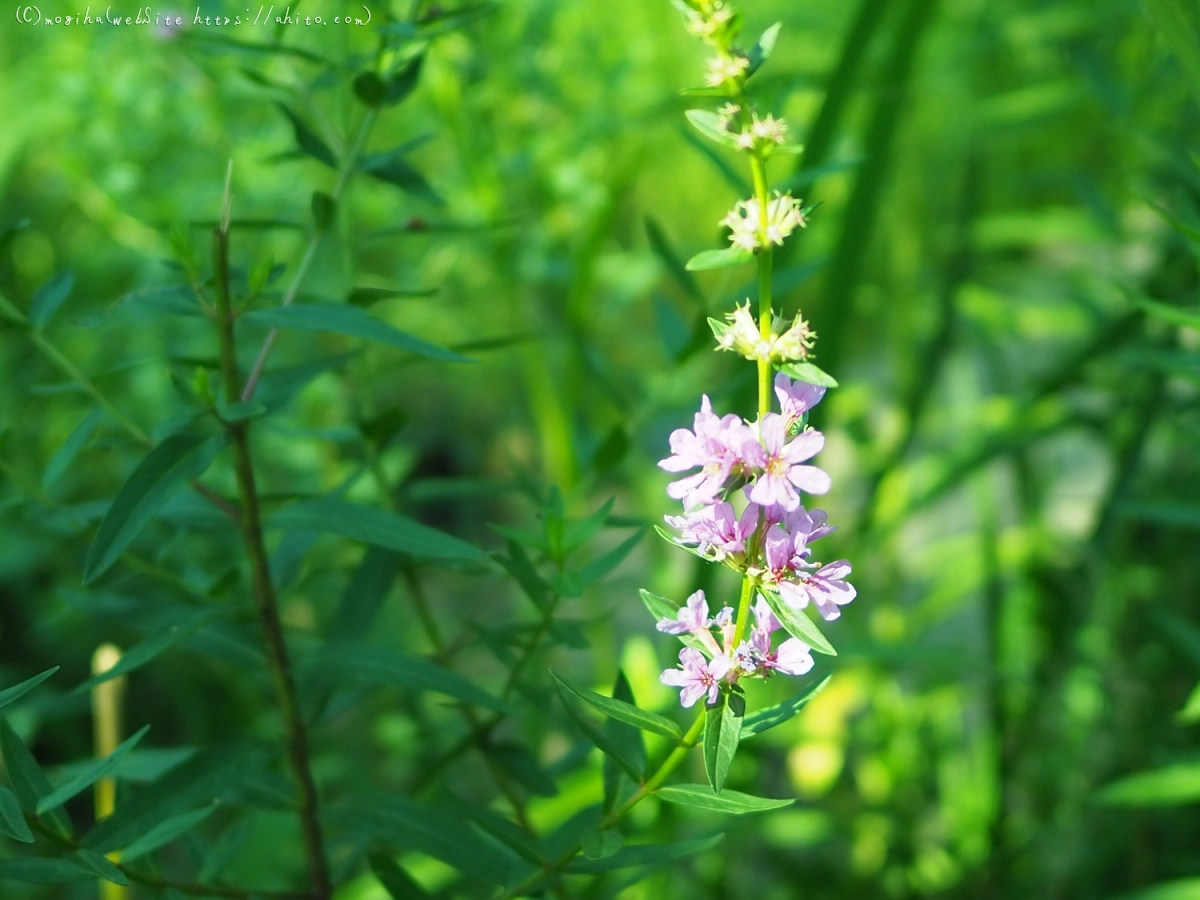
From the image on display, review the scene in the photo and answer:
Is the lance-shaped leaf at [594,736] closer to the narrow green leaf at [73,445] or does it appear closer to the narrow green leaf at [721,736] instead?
the narrow green leaf at [721,736]

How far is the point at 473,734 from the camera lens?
455 millimetres

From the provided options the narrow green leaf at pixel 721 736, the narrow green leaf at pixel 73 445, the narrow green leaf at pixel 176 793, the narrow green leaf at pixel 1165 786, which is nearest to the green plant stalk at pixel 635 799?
the narrow green leaf at pixel 721 736

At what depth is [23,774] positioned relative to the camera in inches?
12.9

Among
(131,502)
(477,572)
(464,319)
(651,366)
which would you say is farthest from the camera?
(651,366)

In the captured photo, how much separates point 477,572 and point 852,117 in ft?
3.42

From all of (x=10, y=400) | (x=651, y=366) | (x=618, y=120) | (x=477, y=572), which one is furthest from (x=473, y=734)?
(x=651, y=366)

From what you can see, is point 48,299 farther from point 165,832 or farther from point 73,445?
point 165,832

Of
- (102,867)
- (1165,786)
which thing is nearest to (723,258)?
(102,867)

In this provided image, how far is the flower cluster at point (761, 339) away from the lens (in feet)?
0.89

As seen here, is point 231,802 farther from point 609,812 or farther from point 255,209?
point 255,209

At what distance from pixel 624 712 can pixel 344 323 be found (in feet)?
0.48

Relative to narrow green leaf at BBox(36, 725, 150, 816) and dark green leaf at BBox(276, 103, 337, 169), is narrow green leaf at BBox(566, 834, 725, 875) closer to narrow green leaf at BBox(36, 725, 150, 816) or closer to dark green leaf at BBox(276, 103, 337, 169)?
narrow green leaf at BBox(36, 725, 150, 816)

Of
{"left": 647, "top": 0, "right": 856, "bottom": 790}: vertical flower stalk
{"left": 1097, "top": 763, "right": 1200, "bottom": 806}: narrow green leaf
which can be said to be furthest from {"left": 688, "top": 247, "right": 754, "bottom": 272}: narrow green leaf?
{"left": 1097, "top": 763, "right": 1200, "bottom": 806}: narrow green leaf

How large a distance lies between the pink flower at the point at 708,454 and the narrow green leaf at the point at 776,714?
0.17 feet
